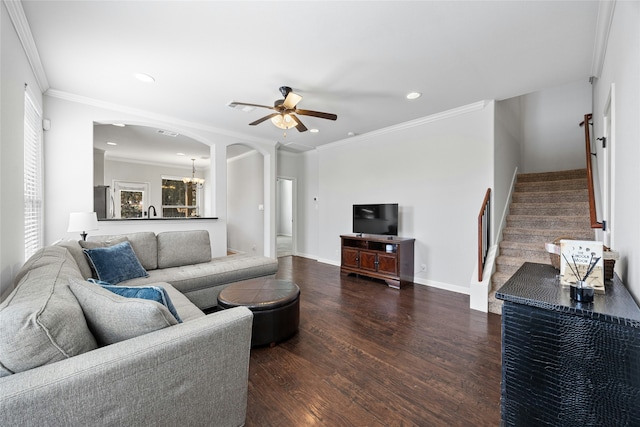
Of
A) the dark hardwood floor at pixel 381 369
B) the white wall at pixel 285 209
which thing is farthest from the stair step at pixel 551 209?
the white wall at pixel 285 209

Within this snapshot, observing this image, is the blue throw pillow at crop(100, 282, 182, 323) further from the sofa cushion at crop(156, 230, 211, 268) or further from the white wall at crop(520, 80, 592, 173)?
the white wall at crop(520, 80, 592, 173)

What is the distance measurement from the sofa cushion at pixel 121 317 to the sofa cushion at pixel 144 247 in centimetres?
214

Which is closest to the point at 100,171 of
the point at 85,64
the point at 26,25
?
the point at 85,64

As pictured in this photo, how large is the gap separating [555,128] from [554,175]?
122 centimetres

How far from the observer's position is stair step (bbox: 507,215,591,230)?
11.9 feet

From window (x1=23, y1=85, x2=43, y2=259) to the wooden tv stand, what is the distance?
163 inches

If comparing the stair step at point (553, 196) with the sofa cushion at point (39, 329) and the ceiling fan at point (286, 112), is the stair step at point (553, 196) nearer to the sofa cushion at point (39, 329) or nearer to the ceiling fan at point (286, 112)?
the ceiling fan at point (286, 112)

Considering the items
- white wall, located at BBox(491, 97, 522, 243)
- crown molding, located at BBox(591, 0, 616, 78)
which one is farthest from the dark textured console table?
white wall, located at BBox(491, 97, 522, 243)

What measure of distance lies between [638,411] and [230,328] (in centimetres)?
153

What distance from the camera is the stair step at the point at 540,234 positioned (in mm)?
3463

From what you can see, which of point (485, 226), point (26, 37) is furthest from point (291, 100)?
point (485, 226)

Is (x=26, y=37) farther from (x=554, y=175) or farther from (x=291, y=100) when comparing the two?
(x=554, y=175)

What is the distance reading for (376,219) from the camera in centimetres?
484

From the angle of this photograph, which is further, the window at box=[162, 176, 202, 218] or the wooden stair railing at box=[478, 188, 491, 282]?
the window at box=[162, 176, 202, 218]
